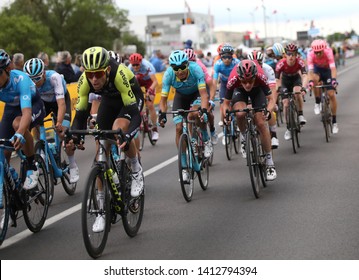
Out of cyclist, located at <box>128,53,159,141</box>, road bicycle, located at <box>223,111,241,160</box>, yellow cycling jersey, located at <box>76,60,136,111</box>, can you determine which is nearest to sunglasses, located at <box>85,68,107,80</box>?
yellow cycling jersey, located at <box>76,60,136,111</box>

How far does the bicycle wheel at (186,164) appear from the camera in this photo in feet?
33.3

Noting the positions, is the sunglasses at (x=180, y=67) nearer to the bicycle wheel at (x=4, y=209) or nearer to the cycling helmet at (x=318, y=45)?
the bicycle wheel at (x=4, y=209)

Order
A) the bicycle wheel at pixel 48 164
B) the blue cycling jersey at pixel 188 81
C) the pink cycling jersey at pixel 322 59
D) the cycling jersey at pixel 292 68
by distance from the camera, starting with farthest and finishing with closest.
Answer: the pink cycling jersey at pixel 322 59 → the cycling jersey at pixel 292 68 → the blue cycling jersey at pixel 188 81 → the bicycle wheel at pixel 48 164

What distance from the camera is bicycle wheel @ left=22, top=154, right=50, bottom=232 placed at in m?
8.48

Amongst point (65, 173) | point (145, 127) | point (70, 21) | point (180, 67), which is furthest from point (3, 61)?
point (70, 21)

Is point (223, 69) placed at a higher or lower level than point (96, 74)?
lower

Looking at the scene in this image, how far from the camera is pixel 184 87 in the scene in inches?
472

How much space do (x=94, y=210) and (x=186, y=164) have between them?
3.22 m

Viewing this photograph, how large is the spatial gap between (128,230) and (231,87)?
358 cm

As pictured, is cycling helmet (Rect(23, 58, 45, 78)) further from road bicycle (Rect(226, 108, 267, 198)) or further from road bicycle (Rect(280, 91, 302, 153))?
road bicycle (Rect(280, 91, 302, 153))

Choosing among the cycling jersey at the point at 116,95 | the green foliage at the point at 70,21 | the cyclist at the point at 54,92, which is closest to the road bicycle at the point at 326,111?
the cyclist at the point at 54,92

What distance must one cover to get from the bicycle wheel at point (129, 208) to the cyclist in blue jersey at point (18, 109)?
104 centimetres

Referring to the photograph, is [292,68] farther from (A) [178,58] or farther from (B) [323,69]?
(A) [178,58]

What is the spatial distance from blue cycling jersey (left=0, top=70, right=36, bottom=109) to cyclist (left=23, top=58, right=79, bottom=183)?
5.02 ft
